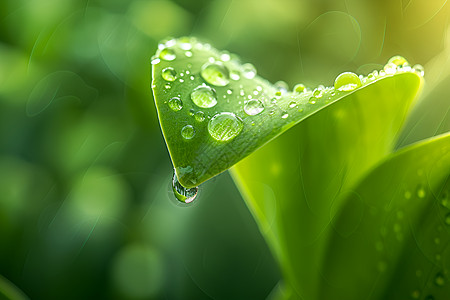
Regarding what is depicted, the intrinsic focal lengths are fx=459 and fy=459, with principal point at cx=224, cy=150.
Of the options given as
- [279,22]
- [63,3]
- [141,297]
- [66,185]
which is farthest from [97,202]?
[279,22]

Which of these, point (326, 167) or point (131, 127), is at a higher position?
point (326, 167)

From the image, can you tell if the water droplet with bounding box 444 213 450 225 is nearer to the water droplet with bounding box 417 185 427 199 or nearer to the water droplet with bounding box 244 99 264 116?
the water droplet with bounding box 417 185 427 199

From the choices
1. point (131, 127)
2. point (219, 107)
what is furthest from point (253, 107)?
point (131, 127)

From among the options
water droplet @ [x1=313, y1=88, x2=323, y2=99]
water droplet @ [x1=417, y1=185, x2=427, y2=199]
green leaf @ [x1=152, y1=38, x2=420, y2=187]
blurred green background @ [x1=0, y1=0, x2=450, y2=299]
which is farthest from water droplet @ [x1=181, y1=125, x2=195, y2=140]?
blurred green background @ [x1=0, y1=0, x2=450, y2=299]

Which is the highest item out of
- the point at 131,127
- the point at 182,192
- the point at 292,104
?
the point at 292,104

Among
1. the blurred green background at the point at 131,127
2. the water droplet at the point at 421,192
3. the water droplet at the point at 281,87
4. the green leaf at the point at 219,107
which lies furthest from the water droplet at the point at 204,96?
the blurred green background at the point at 131,127

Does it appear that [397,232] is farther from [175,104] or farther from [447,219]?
[175,104]

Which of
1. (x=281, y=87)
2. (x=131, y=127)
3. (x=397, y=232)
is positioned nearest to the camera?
(x=397, y=232)
